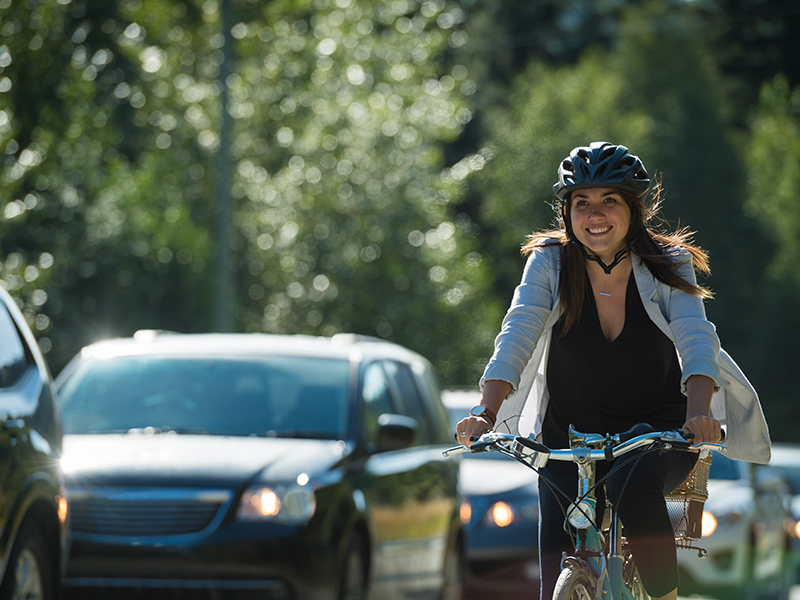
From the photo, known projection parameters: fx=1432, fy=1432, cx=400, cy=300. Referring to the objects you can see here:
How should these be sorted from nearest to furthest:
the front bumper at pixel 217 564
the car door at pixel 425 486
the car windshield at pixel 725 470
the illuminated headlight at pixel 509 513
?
the front bumper at pixel 217 564, the car door at pixel 425 486, the illuminated headlight at pixel 509 513, the car windshield at pixel 725 470

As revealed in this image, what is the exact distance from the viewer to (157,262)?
25.1 m

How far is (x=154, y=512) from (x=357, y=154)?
2406 centimetres

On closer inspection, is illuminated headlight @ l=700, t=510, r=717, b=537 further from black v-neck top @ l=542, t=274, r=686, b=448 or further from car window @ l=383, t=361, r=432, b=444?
black v-neck top @ l=542, t=274, r=686, b=448

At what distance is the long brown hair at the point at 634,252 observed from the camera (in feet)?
15.1

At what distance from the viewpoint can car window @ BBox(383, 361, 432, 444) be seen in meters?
9.38

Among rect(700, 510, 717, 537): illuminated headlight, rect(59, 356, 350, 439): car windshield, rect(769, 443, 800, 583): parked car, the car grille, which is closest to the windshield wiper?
rect(59, 356, 350, 439): car windshield

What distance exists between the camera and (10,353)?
249 inches

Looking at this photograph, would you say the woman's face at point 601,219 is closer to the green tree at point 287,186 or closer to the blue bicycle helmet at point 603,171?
the blue bicycle helmet at point 603,171

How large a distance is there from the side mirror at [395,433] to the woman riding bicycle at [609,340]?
3.40 metres

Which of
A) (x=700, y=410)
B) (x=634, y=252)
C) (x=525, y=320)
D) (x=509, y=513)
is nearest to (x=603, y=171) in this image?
(x=634, y=252)

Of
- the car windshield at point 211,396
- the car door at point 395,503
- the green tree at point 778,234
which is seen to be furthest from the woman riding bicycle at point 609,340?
the green tree at point 778,234

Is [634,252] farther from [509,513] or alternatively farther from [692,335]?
[509,513]

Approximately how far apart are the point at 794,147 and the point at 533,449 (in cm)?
4827

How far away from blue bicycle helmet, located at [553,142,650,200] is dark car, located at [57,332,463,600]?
127 inches
